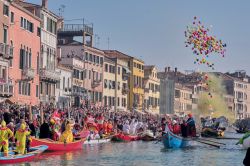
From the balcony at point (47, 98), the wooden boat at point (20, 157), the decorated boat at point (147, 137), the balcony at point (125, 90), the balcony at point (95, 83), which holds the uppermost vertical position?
the balcony at point (95, 83)

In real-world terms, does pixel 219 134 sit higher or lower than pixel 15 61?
lower

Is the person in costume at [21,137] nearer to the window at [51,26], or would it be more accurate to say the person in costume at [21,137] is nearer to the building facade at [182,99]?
the window at [51,26]

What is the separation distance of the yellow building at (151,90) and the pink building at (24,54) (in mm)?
48041

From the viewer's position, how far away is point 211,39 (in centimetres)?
3450

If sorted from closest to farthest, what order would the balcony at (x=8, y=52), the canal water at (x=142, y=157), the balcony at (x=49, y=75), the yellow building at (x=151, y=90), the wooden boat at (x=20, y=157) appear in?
the wooden boat at (x=20, y=157) < the canal water at (x=142, y=157) < the balcony at (x=8, y=52) < the balcony at (x=49, y=75) < the yellow building at (x=151, y=90)

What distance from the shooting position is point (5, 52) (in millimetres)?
48594

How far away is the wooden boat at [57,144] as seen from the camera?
113ft

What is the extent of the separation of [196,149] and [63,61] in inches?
1180

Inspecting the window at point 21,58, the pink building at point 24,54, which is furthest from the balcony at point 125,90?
the window at point 21,58

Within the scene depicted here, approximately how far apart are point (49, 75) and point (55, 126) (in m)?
22.8

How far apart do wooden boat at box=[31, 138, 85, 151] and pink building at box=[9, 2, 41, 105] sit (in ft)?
42.7

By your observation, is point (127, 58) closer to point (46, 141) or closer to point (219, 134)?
point (219, 134)

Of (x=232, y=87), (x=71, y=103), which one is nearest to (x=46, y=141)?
(x=71, y=103)

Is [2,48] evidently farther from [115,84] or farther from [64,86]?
[115,84]
